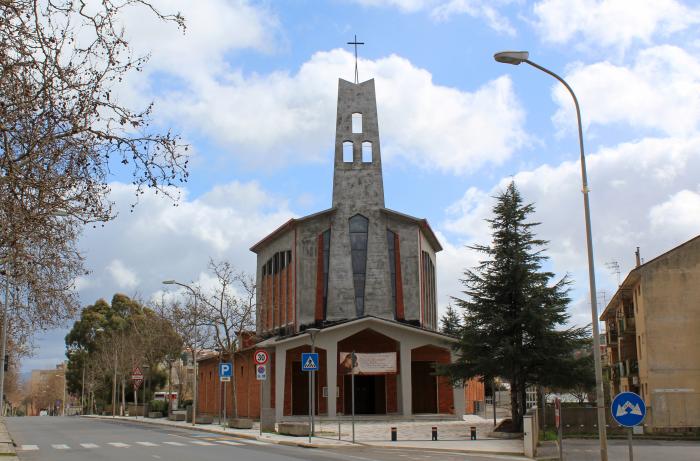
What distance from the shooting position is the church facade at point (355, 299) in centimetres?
4578

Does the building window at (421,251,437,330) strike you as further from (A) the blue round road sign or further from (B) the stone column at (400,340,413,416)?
(A) the blue round road sign

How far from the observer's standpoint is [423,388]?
5053 centimetres

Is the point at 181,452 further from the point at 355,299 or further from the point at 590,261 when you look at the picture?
the point at 355,299

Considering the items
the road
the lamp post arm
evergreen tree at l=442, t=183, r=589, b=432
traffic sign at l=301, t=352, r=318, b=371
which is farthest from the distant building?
the lamp post arm

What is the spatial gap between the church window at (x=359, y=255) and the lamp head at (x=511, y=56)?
3466 cm

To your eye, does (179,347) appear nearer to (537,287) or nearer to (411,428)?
(411,428)

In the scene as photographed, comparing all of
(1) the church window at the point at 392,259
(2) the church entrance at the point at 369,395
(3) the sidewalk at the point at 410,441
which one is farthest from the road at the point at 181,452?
(1) the church window at the point at 392,259

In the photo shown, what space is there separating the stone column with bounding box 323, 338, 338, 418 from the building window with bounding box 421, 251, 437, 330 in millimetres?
11721

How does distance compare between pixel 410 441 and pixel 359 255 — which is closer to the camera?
pixel 410 441

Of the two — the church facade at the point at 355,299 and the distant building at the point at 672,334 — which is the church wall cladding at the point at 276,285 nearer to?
the church facade at the point at 355,299

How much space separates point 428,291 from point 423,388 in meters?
9.19

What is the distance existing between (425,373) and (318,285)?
9.20 metres

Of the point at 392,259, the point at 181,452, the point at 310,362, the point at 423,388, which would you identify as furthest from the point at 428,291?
the point at 181,452

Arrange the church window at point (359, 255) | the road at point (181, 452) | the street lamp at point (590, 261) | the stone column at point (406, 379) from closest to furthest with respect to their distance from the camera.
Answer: the street lamp at point (590, 261) → the road at point (181, 452) → the stone column at point (406, 379) → the church window at point (359, 255)
